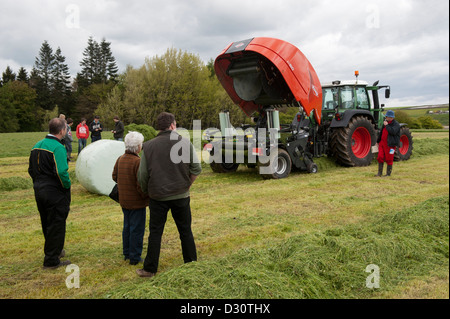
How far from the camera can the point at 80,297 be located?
333 centimetres

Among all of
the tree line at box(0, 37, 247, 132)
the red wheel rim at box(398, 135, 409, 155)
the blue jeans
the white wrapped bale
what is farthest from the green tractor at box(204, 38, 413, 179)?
the tree line at box(0, 37, 247, 132)

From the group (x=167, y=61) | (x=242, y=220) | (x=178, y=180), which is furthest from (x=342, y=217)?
(x=167, y=61)

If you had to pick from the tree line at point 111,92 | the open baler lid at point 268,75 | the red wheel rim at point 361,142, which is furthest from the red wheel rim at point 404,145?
the tree line at point 111,92

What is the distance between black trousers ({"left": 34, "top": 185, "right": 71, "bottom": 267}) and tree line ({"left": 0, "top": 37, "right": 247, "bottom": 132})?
26734mm

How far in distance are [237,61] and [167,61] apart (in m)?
29.2

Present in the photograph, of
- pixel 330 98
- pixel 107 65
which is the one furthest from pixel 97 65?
pixel 330 98

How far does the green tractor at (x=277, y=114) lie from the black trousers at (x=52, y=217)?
17.1ft

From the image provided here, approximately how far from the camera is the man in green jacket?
404 cm

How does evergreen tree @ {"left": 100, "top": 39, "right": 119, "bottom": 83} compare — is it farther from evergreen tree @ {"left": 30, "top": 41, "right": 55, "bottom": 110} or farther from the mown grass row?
the mown grass row

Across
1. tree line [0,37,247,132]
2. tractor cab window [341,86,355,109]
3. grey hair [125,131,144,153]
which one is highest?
tree line [0,37,247,132]

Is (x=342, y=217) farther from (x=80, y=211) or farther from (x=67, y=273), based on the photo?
(x=80, y=211)

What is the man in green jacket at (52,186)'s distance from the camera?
404cm

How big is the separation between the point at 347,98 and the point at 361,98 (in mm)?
638

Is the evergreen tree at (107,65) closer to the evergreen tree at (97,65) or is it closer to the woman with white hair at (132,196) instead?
the evergreen tree at (97,65)
